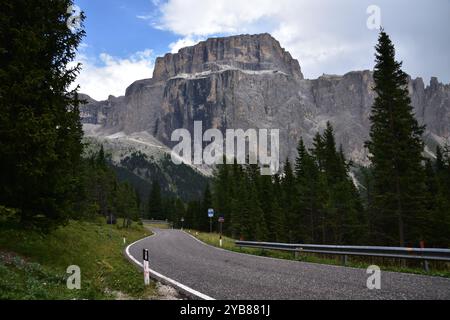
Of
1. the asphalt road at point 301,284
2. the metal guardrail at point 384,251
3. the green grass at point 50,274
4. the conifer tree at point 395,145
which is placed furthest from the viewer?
the conifer tree at point 395,145

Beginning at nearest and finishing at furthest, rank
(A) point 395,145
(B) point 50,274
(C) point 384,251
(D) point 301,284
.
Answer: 1. (D) point 301,284
2. (B) point 50,274
3. (C) point 384,251
4. (A) point 395,145

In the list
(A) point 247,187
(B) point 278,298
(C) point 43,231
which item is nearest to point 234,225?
(A) point 247,187

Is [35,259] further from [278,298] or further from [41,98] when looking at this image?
[278,298]

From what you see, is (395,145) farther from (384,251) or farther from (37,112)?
(37,112)

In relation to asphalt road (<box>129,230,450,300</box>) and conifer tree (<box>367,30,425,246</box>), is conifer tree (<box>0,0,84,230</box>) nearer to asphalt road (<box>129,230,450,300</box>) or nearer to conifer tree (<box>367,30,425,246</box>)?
asphalt road (<box>129,230,450,300</box>)

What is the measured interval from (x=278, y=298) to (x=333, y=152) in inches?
1755

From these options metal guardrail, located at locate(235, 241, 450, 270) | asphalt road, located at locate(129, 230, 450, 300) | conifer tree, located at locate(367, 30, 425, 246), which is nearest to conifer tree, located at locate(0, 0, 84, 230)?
asphalt road, located at locate(129, 230, 450, 300)

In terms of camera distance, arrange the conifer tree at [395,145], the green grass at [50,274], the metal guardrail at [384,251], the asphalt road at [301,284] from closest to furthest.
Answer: the green grass at [50,274] < the asphalt road at [301,284] < the metal guardrail at [384,251] < the conifer tree at [395,145]

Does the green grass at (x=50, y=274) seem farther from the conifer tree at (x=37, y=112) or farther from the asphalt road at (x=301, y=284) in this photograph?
the asphalt road at (x=301, y=284)

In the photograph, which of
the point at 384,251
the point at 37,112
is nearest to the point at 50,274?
the point at 37,112

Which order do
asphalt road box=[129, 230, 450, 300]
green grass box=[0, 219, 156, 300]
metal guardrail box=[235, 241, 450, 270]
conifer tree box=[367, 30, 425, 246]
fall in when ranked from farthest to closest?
conifer tree box=[367, 30, 425, 246] → metal guardrail box=[235, 241, 450, 270] → asphalt road box=[129, 230, 450, 300] → green grass box=[0, 219, 156, 300]

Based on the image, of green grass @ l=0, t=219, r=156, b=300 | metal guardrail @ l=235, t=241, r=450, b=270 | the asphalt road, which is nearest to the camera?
green grass @ l=0, t=219, r=156, b=300

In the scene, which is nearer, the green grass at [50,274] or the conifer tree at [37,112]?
the green grass at [50,274]

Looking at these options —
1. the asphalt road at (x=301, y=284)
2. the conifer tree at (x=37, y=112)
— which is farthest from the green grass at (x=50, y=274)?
the asphalt road at (x=301, y=284)
